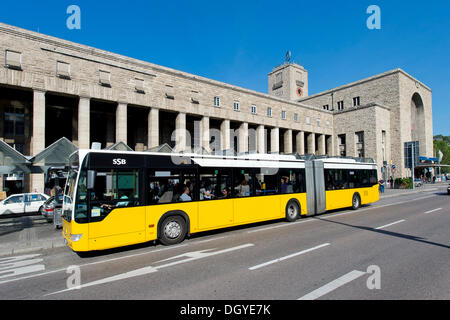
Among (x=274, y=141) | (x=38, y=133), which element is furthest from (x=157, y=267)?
(x=274, y=141)

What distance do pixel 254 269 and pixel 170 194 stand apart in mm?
3808

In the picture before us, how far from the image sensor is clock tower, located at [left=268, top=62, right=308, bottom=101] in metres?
68.2

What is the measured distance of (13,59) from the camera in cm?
2011

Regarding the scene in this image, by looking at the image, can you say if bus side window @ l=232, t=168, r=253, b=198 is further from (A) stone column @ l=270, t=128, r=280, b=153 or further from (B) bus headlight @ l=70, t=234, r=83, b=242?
(A) stone column @ l=270, t=128, r=280, b=153

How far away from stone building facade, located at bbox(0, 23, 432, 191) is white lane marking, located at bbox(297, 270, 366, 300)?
23.9m

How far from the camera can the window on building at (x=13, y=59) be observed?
783 inches

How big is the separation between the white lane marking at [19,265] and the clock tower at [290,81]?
2631 inches

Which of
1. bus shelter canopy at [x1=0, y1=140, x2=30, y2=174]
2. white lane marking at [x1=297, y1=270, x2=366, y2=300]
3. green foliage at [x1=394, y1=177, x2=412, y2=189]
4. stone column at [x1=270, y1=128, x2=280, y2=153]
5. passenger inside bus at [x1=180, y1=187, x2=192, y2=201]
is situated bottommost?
green foliage at [x1=394, y1=177, x2=412, y2=189]

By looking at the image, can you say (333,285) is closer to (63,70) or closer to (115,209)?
(115,209)

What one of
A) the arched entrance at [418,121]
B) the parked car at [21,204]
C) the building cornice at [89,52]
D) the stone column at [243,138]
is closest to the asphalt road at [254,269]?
the parked car at [21,204]

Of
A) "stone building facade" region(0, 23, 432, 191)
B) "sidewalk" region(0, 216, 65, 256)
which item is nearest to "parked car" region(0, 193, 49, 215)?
"stone building facade" region(0, 23, 432, 191)

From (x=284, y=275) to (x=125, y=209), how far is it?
15.4 ft

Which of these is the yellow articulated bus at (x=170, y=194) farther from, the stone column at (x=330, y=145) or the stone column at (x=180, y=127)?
the stone column at (x=330, y=145)
